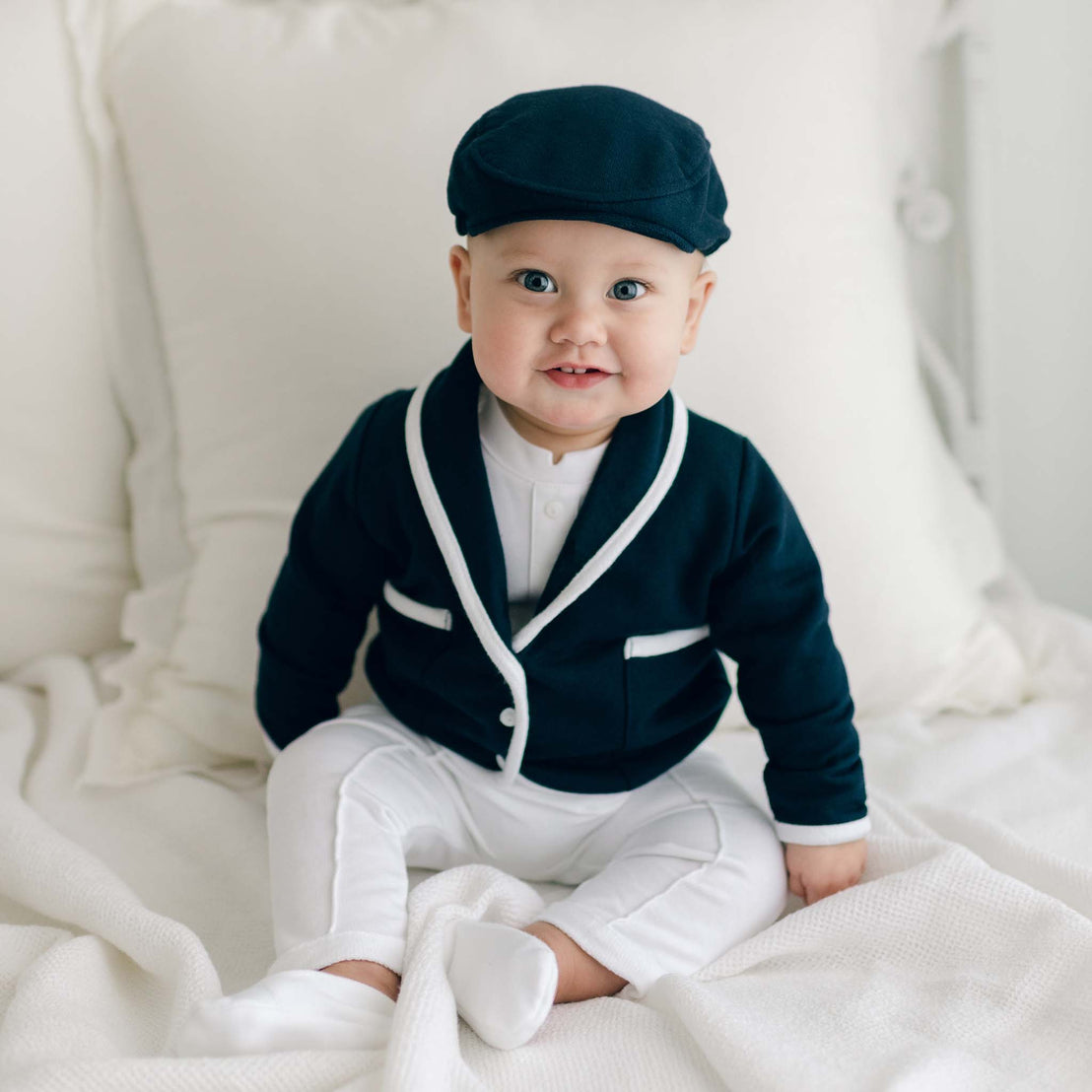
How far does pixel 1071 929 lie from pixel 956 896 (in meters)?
0.08

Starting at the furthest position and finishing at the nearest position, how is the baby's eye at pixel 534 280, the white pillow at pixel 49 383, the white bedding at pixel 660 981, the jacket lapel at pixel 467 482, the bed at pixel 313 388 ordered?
the white pillow at pixel 49 383 < the bed at pixel 313 388 < the jacket lapel at pixel 467 482 < the baby's eye at pixel 534 280 < the white bedding at pixel 660 981

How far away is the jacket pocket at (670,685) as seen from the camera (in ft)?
3.18

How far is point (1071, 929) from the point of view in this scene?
31.8 inches

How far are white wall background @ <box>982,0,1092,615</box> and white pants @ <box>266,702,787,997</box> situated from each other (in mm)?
728

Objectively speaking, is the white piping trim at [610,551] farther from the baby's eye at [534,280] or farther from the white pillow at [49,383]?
the white pillow at [49,383]

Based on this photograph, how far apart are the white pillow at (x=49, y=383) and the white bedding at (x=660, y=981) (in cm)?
20

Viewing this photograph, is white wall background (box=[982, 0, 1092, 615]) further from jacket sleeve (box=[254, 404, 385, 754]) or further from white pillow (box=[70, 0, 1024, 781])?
jacket sleeve (box=[254, 404, 385, 754])

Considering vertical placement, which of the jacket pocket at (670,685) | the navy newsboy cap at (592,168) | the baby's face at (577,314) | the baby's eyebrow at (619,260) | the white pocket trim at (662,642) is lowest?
the jacket pocket at (670,685)

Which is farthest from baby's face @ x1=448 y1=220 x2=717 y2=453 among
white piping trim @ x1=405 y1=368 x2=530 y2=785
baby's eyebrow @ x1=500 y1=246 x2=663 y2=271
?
white piping trim @ x1=405 y1=368 x2=530 y2=785

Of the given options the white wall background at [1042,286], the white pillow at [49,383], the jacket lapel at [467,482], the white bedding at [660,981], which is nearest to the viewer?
the white bedding at [660,981]

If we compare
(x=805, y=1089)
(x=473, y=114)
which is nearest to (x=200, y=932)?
(x=805, y=1089)

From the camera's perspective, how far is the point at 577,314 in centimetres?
82

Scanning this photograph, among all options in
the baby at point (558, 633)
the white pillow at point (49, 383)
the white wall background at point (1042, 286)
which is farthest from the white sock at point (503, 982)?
the white wall background at point (1042, 286)

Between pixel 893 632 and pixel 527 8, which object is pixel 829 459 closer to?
pixel 893 632
